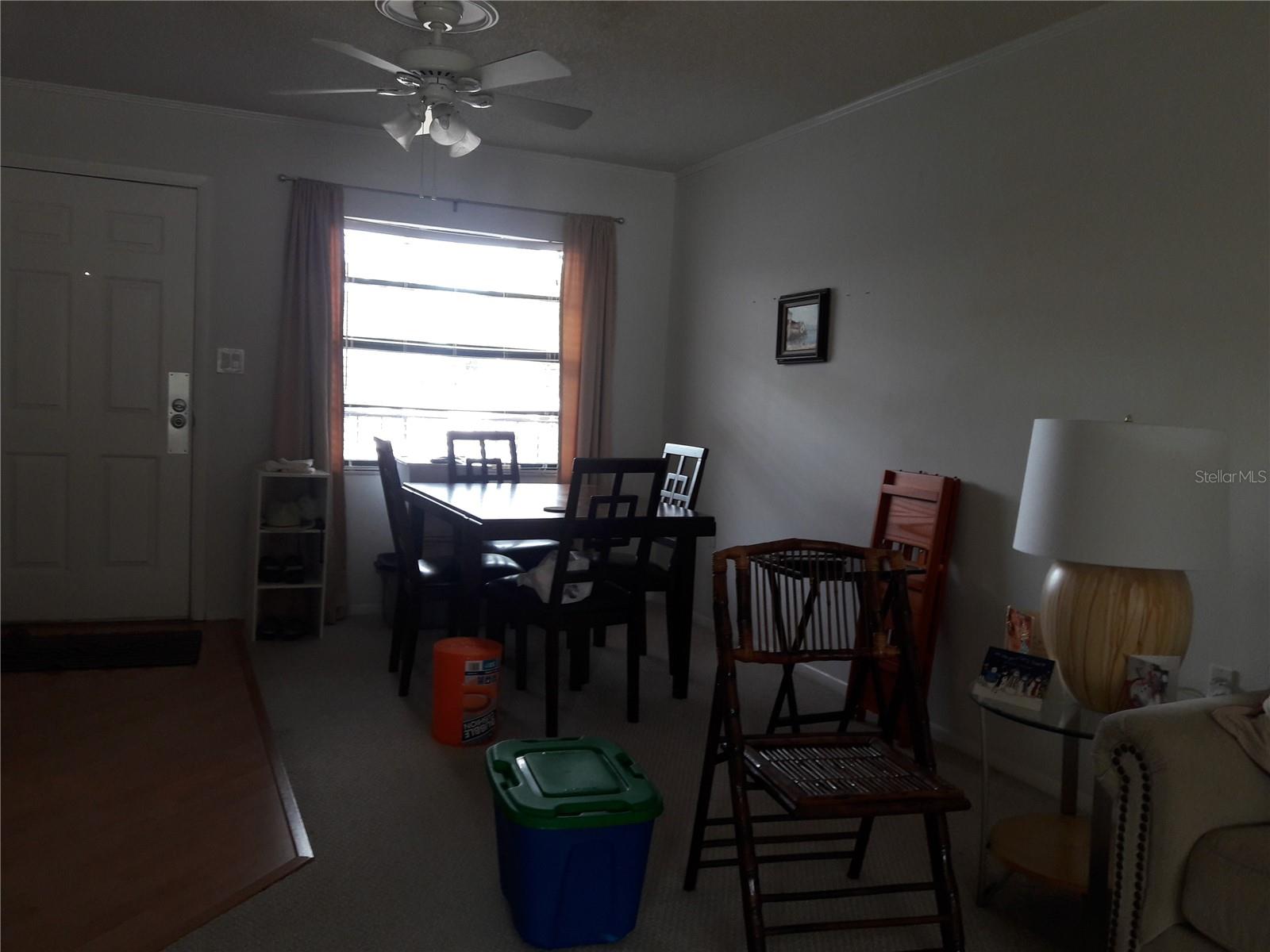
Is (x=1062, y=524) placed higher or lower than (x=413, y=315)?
lower

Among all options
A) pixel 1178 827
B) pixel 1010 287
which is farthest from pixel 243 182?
pixel 1178 827

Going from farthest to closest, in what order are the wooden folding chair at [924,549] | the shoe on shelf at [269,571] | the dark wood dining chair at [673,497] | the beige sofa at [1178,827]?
the shoe on shelf at [269,571]
the dark wood dining chair at [673,497]
the wooden folding chair at [924,549]
the beige sofa at [1178,827]

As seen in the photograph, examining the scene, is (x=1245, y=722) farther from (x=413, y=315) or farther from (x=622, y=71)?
(x=413, y=315)

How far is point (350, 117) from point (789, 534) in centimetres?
294

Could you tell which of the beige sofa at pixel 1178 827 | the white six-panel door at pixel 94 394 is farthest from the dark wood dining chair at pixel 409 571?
the beige sofa at pixel 1178 827

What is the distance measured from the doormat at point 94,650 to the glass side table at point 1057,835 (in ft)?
10.4

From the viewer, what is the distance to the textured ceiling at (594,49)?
10.3 ft

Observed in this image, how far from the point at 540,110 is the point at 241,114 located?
82.3 inches

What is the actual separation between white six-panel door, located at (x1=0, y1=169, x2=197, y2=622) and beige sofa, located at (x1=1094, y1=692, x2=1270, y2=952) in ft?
13.8

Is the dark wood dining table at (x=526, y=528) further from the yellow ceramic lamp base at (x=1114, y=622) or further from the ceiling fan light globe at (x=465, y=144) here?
the yellow ceramic lamp base at (x=1114, y=622)

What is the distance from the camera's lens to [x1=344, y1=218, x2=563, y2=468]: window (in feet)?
16.1

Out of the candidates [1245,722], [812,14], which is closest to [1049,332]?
[812,14]

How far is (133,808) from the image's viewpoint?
2.53 m

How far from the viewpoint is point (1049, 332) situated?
3.07 meters
